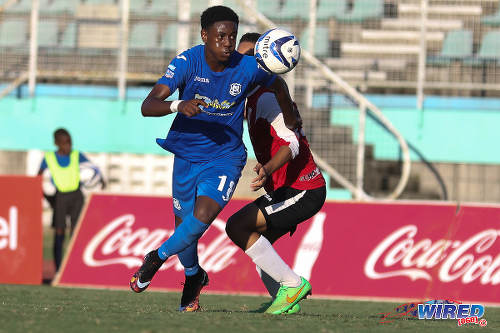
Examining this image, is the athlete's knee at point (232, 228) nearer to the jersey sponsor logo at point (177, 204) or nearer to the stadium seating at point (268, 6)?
the jersey sponsor logo at point (177, 204)

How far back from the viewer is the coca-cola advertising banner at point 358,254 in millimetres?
11438

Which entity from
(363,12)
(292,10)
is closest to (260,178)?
(292,10)

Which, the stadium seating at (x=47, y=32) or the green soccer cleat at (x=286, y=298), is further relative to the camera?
the stadium seating at (x=47, y=32)

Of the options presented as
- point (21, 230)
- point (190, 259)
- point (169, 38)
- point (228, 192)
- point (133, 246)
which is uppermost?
point (169, 38)

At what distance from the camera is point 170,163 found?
18.1 metres

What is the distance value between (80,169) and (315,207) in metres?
7.20

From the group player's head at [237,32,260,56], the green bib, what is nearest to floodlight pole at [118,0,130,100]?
the green bib

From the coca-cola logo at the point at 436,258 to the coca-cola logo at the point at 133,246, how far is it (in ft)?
5.90

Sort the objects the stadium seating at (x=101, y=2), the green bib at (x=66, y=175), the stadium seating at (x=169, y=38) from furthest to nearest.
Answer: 1. the stadium seating at (x=101, y=2)
2. the stadium seating at (x=169, y=38)
3. the green bib at (x=66, y=175)

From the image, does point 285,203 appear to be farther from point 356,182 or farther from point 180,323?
point 356,182

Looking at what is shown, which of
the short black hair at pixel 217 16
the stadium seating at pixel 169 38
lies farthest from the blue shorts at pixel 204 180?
the stadium seating at pixel 169 38

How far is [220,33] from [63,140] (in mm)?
7456

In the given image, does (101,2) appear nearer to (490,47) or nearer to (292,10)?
(292,10)

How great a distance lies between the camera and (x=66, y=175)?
1380 cm
